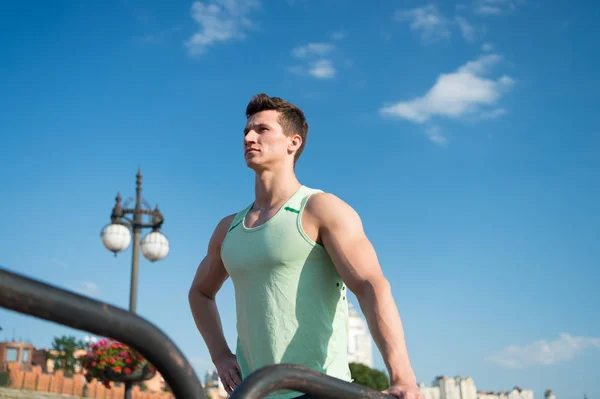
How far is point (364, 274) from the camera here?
2232 millimetres

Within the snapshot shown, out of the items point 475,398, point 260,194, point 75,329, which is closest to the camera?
point 75,329

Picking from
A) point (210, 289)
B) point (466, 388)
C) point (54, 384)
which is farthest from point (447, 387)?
point (210, 289)

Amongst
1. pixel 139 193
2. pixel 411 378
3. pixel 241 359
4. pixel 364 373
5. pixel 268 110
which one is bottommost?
pixel 411 378

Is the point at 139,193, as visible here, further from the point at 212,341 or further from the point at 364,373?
the point at 364,373

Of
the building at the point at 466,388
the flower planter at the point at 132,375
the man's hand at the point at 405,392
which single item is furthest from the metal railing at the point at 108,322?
the building at the point at 466,388

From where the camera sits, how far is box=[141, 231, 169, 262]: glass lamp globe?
11.4m

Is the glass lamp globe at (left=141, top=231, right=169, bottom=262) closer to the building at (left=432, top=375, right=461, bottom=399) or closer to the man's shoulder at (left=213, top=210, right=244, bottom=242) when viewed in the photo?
the man's shoulder at (left=213, top=210, right=244, bottom=242)

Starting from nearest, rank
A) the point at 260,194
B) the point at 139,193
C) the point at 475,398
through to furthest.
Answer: the point at 260,194
the point at 139,193
the point at 475,398

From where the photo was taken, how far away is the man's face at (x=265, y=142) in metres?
2.65

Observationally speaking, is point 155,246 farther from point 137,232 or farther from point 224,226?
point 224,226

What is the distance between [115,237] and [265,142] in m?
9.35

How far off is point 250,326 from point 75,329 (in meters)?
1.49

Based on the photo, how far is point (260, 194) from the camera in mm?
2695

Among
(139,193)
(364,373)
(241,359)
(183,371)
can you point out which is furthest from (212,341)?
(364,373)
